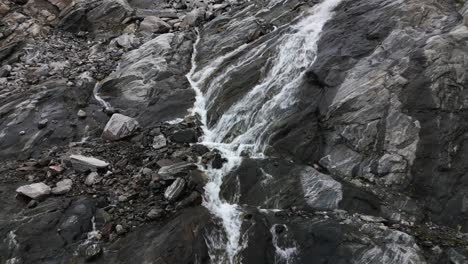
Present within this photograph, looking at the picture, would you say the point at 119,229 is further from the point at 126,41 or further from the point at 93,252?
the point at 126,41

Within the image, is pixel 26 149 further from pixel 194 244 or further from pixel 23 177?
pixel 194 244

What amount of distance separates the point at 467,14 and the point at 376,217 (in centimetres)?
905

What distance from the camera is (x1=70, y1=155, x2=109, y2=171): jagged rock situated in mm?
14453

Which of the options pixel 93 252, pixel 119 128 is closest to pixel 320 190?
pixel 93 252

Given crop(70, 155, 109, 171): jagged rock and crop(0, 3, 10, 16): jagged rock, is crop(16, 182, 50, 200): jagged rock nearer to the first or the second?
crop(70, 155, 109, 171): jagged rock

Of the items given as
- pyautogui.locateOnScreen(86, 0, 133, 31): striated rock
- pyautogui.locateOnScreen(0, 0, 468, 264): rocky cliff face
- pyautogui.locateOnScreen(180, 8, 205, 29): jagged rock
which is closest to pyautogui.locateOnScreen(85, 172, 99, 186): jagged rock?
pyautogui.locateOnScreen(0, 0, 468, 264): rocky cliff face

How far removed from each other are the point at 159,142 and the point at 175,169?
2.41 m

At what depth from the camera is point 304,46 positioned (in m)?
17.6

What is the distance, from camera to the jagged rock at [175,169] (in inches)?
539

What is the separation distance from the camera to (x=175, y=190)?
13000mm

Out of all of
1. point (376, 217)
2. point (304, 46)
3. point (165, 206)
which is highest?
point (304, 46)

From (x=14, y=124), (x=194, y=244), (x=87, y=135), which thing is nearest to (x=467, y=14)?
(x=194, y=244)

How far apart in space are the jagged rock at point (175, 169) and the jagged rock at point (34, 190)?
3719 mm

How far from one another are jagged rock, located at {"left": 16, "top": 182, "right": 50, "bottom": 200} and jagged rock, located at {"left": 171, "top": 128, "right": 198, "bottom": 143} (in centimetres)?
495
